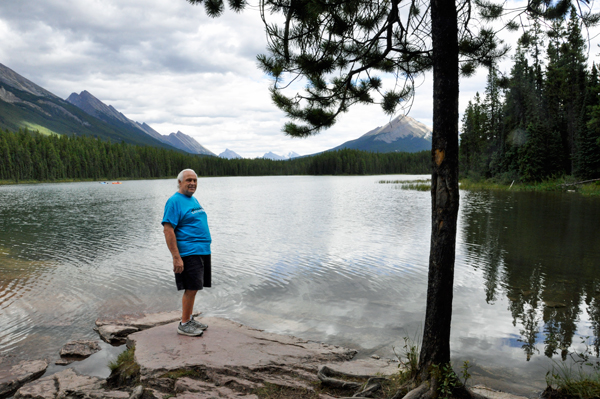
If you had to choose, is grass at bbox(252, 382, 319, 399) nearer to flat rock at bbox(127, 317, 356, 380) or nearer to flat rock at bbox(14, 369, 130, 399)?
flat rock at bbox(127, 317, 356, 380)

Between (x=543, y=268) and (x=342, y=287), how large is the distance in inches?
249

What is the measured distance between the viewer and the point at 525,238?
15711 mm

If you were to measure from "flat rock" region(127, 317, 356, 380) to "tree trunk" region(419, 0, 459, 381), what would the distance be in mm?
1978

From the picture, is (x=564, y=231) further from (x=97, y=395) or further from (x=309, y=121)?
(x=97, y=395)

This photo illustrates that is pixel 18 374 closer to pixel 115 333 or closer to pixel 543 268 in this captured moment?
pixel 115 333

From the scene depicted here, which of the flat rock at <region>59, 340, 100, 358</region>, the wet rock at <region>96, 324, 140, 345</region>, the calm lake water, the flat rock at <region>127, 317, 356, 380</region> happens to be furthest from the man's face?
the flat rock at <region>59, 340, 100, 358</region>

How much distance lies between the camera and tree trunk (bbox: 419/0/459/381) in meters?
3.79

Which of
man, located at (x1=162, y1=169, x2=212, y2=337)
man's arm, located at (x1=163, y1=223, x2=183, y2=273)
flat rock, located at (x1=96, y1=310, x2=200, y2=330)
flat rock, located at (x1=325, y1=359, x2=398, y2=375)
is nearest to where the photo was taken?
flat rock, located at (x1=325, y1=359, x2=398, y2=375)

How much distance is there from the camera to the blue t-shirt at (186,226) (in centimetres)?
518

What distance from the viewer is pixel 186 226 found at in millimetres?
5270

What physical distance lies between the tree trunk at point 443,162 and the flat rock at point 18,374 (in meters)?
5.24

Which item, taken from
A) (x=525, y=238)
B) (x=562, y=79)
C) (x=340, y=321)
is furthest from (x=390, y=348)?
(x=562, y=79)

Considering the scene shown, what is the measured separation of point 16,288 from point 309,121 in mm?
9234

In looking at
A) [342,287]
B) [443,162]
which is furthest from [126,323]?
[443,162]
